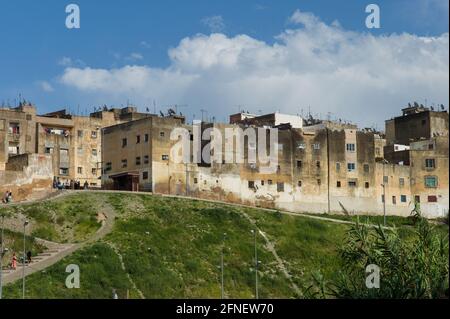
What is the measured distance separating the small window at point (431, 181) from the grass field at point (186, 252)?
1598 cm

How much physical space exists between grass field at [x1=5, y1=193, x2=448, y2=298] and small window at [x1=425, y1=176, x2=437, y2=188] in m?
16.0

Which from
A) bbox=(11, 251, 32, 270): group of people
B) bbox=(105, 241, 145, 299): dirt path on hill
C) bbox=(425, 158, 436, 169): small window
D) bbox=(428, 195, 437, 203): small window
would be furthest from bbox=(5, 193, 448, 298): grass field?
bbox=(425, 158, 436, 169): small window

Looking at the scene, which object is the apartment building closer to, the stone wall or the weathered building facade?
the weathered building facade

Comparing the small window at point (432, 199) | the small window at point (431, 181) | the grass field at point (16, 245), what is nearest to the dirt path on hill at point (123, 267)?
the grass field at point (16, 245)

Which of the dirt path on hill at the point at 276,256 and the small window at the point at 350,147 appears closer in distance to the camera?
the dirt path on hill at the point at 276,256

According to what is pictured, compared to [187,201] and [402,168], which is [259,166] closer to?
[187,201]

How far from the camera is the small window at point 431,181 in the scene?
11044cm

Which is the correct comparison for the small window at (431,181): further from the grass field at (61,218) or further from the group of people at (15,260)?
the group of people at (15,260)

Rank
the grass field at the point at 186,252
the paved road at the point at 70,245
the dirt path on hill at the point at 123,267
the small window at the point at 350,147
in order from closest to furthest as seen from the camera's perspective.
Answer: the dirt path on hill at the point at 123,267
the paved road at the point at 70,245
the grass field at the point at 186,252
the small window at the point at 350,147

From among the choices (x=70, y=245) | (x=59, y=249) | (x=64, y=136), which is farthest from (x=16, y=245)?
(x=64, y=136)

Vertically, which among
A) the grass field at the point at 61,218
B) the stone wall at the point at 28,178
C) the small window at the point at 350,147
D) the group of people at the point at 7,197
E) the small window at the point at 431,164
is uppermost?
the small window at the point at 350,147

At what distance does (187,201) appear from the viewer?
94125 mm

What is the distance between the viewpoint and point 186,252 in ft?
275

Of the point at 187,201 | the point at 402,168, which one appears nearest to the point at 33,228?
the point at 187,201
